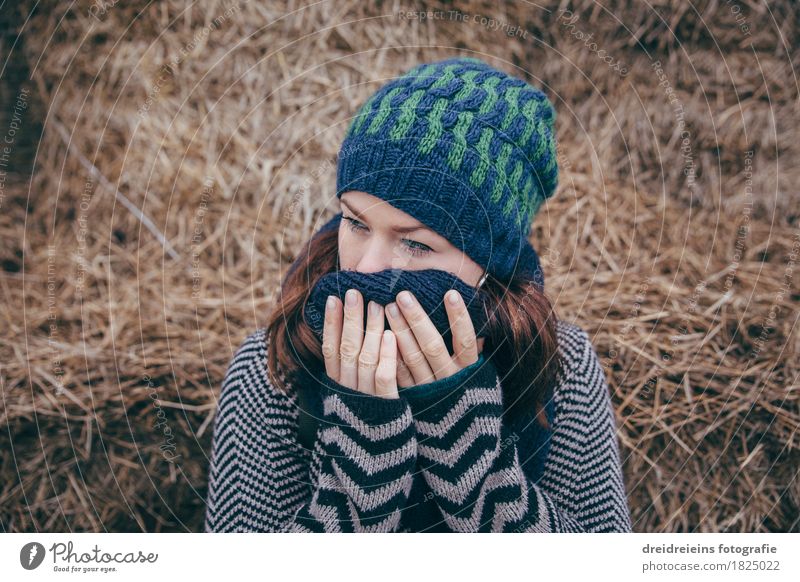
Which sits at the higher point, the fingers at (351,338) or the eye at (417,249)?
the eye at (417,249)

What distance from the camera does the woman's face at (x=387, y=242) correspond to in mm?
652

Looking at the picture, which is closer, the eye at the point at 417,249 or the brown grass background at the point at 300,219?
the eye at the point at 417,249

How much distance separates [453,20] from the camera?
1.15 metres

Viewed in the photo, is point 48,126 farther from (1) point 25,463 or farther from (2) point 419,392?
(2) point 419,392

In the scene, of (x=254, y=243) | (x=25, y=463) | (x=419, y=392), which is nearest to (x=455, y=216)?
(x=419, y=392)

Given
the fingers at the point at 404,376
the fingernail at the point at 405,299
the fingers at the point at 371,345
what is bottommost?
the fingers at the point at 404,376

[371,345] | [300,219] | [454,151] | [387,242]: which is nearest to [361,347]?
[371,345]

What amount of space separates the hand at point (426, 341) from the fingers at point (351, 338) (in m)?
0.03

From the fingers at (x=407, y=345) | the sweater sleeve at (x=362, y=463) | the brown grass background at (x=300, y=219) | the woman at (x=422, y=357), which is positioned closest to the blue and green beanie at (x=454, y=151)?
the woman at (x=422, y=357)

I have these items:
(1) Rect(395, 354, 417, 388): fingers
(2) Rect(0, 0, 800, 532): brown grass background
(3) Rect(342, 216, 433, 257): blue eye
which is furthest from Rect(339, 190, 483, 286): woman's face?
(2) Rect(0, 0, 800, 532): brown grass background

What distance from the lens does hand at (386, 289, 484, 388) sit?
66 centimetres

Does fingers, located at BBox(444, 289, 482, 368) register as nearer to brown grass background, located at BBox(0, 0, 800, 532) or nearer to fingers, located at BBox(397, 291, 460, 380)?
fingers, located at BBox(397, 291, 460, 380)

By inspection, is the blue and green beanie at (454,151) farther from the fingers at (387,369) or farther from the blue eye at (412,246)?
the fingers at (387,369)

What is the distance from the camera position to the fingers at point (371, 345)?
25.9 inches
